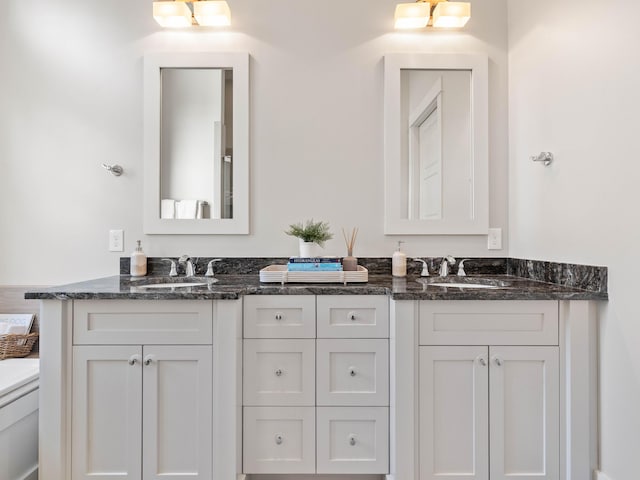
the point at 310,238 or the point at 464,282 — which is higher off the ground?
the point at 310,238

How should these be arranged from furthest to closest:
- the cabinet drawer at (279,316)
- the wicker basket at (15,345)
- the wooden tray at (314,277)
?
the wicker basket at (15,345) < the wooden tray at (314,277) < the cabinet drawer at (279,316)

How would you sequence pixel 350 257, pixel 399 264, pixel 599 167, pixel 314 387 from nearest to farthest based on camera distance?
pixel 599 167
pixel 314 387
pixel 350 257
pixel 399 264

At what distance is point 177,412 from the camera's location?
4.71ft

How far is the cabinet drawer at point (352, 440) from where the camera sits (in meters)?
1.50

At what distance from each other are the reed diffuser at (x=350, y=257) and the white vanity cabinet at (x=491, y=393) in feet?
1.41

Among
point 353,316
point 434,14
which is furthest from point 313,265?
point 434,14

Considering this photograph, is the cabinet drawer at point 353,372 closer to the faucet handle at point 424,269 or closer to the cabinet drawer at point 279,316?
the cabinet drawer at point 279,316

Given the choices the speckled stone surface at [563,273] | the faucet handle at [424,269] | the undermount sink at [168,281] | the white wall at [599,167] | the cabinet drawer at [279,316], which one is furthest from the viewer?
the faucet handle at [424,269]

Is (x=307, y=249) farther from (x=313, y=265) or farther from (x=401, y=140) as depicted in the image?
(x=401, y=140)

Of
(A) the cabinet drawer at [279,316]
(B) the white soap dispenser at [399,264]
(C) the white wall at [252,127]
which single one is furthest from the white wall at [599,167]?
(A) the cabinet drawer at [279,316]

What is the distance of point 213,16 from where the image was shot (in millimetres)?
1924

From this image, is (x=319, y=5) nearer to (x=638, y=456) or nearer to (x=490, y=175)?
(x=490, y=175)

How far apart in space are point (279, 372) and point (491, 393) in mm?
786

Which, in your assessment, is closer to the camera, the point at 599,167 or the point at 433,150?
the point at 599,167
